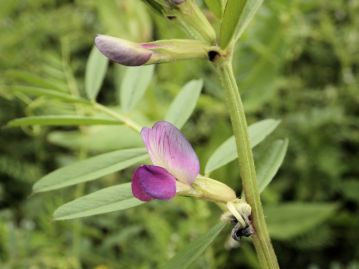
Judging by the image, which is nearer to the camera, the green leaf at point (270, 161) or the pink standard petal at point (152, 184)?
the pink standard petal at point (152, 184)

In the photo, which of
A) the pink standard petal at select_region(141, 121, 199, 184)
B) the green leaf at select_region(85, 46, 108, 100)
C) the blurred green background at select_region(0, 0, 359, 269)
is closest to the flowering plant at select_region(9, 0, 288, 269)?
the pink standard petal at select_region(141, 121, 199, 184)

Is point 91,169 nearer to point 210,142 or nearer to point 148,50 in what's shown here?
point 148,50

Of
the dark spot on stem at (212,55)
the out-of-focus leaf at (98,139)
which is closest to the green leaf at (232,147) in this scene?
the dark spot on stem at (212,55)

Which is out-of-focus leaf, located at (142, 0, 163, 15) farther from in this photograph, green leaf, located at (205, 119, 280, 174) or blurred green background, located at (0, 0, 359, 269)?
blurred green background, located at (0, 0, 359, 269)

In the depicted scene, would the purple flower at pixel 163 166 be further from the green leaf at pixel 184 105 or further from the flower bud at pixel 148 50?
the green leaf at pixel 184 105

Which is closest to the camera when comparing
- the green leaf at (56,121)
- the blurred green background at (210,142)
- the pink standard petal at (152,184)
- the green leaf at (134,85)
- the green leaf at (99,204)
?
the pink standard petal at (152,184)

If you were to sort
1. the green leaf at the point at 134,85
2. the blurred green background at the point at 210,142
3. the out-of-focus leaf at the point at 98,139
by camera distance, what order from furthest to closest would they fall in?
the out-of-focus leaf at the point at 98,139 < the blurred green background at the point at 210,142 < the green leaf at the point at 134,85
